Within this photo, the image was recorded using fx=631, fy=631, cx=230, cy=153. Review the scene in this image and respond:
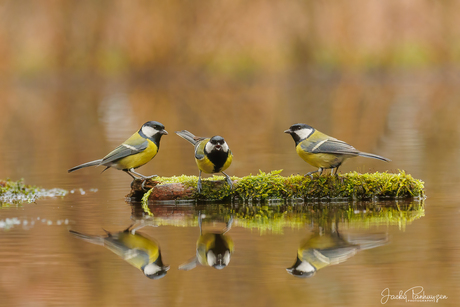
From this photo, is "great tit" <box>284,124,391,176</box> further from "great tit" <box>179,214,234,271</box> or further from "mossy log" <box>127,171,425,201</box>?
"great tit" <box>179,214,234,271</box>

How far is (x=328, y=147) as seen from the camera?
8.11 meters

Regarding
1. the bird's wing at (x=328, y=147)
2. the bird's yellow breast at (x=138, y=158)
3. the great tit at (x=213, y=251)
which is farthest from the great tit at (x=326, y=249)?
the bird's yellow breast at (x=138, y=158)

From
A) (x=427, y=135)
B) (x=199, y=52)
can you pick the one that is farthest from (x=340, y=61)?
(x=427, y=135)

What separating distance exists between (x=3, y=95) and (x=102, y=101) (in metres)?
9.55

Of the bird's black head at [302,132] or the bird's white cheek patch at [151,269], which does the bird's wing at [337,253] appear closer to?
the bird's white cheek patch at [151,269]

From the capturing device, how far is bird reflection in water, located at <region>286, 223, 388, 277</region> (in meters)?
5.46

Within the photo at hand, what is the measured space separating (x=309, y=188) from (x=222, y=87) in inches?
1294

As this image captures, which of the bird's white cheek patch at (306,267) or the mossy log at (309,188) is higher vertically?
the mossy log at (309,188)

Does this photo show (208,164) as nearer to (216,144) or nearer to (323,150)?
(216,144)

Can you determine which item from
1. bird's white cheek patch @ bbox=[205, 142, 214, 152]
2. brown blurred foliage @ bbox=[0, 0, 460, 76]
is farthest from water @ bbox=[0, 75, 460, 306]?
brown blurred foliage @ bbox=[0, 0, 460, 76]

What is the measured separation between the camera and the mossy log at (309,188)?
836 centimetres

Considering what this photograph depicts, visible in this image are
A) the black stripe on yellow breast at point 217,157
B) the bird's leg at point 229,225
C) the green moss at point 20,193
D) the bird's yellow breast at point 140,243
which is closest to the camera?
the bird's yellow breast at point 140,243

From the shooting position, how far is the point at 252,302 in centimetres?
465

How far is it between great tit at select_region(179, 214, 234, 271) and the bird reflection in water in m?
0.67
